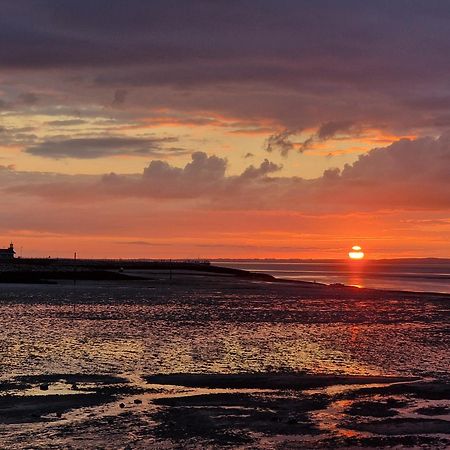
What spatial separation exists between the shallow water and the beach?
0.11 m

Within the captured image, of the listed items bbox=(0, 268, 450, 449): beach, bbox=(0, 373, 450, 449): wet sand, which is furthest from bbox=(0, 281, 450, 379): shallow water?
bbox=(0, 373, 450, 449): wet sand

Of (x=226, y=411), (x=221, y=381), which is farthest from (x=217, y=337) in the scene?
(x=226, y=411)

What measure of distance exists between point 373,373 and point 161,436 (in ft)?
43.9

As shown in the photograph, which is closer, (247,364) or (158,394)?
(158,394)

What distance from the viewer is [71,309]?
6438 cm

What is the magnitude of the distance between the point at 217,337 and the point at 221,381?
15.0m

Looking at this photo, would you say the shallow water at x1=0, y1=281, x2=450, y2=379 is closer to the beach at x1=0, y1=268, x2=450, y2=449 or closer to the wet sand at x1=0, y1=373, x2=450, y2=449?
the beach at x1=0, y1=268, x2=450, y2=449

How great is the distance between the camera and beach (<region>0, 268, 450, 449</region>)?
22422 millimetres

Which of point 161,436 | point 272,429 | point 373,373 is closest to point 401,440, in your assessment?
point 272,429

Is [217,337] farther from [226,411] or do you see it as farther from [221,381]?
[226,411]

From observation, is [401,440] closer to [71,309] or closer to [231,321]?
[231,321]

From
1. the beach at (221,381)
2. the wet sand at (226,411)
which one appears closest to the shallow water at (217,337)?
the beach at (221,381)

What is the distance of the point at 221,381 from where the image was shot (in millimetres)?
30406

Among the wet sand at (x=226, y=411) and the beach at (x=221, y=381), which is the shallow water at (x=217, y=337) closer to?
the beach at (x=221, y=381)
